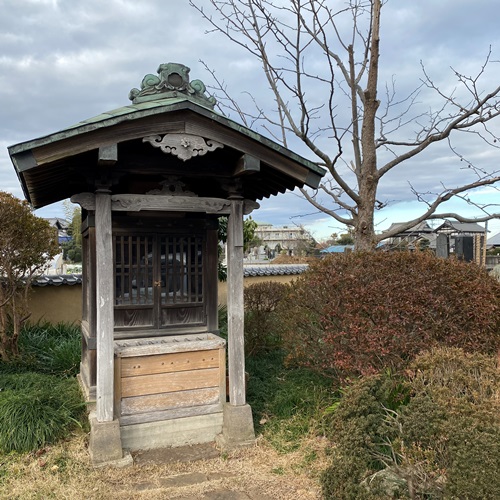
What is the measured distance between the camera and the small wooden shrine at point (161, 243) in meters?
4.16

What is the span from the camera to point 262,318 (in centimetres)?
786

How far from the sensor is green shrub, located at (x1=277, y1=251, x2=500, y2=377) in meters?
4.47

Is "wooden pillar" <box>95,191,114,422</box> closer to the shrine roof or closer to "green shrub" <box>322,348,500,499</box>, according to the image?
the shrine roof

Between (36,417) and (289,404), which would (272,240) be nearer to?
(289,404)

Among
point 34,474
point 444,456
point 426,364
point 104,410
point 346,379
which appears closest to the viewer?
point 444,456

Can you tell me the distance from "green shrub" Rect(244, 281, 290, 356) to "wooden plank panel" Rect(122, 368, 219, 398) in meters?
A: 2.90

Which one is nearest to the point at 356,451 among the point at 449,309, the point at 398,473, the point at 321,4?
the point at 398,473

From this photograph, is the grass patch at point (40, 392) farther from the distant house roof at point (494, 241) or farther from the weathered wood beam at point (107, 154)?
the distant house roof at point (494, 241)

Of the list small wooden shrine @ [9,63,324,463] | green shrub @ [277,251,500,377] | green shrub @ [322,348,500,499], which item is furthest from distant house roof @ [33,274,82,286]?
green shrub @ [322,348,500,499]

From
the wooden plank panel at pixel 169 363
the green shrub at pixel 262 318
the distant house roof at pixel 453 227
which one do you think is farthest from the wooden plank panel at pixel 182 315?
the distant house roof at pixel 453 227

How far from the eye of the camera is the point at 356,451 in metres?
3.15

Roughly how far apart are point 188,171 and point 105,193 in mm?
878

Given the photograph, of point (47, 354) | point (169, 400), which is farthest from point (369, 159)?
point (47, 354)

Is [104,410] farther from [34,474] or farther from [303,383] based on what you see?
[303,383]
